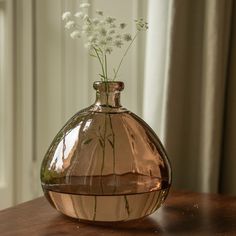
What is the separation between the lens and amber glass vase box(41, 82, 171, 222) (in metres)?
0.87

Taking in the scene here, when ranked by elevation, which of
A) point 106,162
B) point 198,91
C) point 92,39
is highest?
point 92,39

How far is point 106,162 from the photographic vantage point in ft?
2.93

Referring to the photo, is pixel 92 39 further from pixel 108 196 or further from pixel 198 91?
pixel 198 91

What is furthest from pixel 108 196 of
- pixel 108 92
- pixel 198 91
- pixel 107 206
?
pixel 198 91

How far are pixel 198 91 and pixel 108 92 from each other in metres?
0.44

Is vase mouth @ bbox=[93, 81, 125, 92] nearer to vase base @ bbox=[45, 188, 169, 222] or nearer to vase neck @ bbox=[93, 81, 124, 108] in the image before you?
vase neck @ bbox=[93, 81, 124, 108]

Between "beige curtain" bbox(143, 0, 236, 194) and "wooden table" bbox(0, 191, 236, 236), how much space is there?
240mm

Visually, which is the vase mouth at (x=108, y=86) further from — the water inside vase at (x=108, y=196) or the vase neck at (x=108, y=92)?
the water inside vase at (x=108, y=196)

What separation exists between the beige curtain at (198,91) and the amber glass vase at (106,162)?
0.34 meters

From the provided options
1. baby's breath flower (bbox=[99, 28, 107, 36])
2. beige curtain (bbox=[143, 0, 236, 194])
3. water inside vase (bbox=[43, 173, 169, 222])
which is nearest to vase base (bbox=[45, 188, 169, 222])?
water inside vase (bbox=[43, 173, 169, 222])

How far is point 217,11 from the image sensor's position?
3.97 feet

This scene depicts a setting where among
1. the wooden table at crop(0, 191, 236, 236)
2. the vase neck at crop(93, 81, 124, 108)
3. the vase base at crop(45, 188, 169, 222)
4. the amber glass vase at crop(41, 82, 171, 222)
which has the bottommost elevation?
the wooden table at crop(0, 191, 236, 236)

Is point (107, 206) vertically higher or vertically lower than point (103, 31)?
lower

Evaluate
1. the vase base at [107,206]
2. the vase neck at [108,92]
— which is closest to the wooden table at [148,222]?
the vase base at [107,206]
